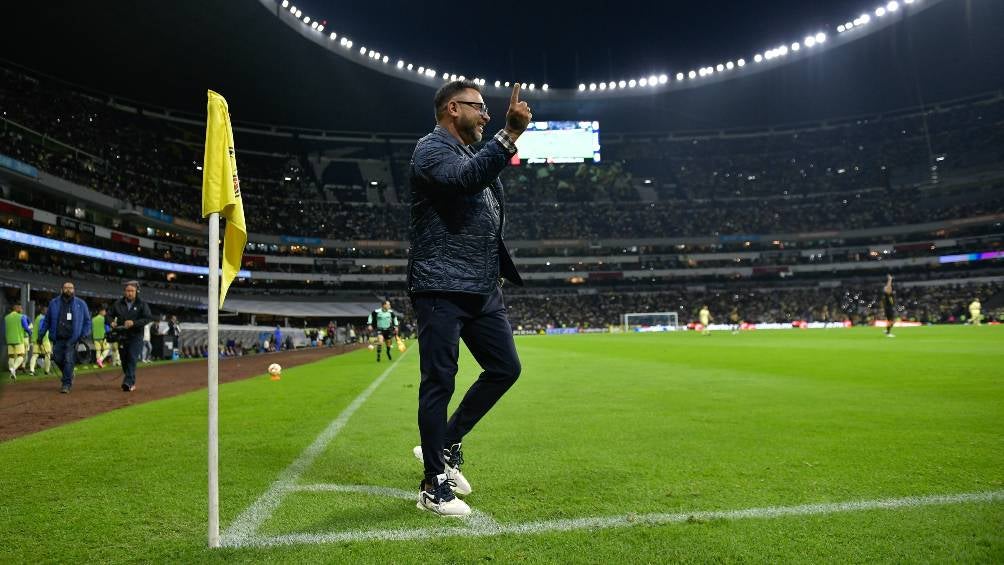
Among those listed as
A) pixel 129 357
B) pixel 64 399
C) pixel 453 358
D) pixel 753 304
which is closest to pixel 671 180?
pixel 753 304

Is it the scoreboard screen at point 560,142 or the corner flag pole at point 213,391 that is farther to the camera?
the scoreboard screen at point 560,142

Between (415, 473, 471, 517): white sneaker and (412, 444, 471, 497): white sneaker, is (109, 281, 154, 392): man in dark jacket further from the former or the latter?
(415, 473, 471, 517): white sneaker

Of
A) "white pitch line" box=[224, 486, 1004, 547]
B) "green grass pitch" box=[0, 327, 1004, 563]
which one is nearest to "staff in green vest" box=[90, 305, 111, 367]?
"green grass pitch" box=[0, 327, 1004, 563]

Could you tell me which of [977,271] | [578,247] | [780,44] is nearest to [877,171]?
[977,271]

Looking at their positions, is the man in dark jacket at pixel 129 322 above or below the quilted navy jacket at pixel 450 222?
below

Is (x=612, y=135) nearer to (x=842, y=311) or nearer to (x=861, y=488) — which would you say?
(x=842, y=311)

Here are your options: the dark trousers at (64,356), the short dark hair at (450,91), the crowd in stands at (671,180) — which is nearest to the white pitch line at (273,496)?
the short dark hair at (450,91)

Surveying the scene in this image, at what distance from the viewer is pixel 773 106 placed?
205ft

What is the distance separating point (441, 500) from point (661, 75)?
60.5m

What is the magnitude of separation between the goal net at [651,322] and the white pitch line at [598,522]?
53975 millimetres

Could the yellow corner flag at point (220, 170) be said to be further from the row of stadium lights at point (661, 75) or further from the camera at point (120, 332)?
the row of stadium lights at point (661, 75)

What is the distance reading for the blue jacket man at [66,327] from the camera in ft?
35.7

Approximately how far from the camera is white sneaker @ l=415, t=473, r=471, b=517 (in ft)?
9.65

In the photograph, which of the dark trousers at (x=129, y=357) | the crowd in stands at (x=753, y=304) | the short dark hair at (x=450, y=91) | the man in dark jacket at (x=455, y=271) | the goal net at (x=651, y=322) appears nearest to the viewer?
the man in dark jacket at (x=455, y=271)
